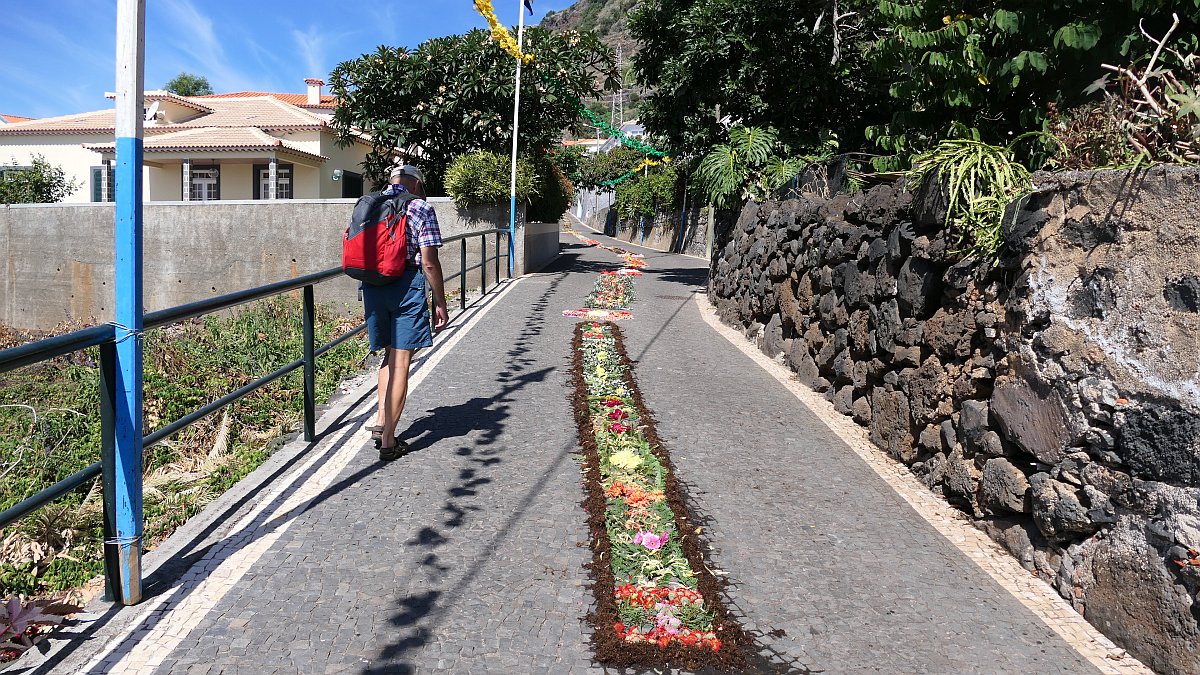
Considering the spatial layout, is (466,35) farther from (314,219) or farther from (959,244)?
(959,244)

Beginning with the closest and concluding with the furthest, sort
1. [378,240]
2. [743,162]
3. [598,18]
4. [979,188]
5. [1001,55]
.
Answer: [979,188]
[378,240]
[1001,55]
[743,162]
[598,18]

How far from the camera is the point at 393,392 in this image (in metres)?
5.48

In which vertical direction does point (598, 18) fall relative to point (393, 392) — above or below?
above

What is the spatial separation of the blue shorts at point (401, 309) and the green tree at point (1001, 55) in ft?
13.1

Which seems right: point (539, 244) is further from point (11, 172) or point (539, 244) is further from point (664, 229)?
point (11, 172)

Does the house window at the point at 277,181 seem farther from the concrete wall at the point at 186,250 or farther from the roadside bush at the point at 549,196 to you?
the roadside bush at the point at 549,196

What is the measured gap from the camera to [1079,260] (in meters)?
4.26

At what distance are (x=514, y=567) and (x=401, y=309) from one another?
7.04 ft

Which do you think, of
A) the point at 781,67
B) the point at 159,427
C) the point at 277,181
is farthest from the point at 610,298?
the point at 277,181

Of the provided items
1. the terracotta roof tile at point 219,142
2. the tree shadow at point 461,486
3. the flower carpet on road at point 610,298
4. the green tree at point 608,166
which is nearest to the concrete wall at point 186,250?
the flower carpet on road at point 610,298

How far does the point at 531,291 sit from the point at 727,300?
4.04 m

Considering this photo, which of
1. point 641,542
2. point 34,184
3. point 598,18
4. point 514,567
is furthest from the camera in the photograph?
point 598,18

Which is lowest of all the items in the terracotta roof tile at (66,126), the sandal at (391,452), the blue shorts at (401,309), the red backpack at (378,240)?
the sandal at (391,452)

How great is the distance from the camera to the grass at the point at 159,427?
5.26 m
